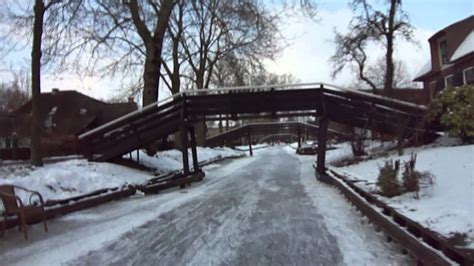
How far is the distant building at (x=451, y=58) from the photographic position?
29.8 meters

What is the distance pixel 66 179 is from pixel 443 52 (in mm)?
28957

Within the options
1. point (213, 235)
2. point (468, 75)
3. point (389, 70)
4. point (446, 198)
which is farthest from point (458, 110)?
point (468, 75)

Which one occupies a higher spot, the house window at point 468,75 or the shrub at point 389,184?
Result: the house window at point 468,75

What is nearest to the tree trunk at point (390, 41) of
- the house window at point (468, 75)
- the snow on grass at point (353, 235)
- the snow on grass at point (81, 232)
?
the house window at point (468, 75)

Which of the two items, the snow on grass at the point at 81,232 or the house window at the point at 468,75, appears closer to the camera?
the snow on grass at the point at 81,232

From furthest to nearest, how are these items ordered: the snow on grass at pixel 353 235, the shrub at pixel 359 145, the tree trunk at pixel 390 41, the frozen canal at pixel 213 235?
the tree trunk at pixel 390 41 → the shrub at pixel 359 145 → the frozen canal at pixel 213 235 → the snow on grass at pixel 353 235

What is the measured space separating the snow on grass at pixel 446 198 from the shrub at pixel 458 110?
196cm

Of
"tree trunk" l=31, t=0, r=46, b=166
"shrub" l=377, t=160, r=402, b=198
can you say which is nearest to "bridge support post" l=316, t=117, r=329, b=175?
"shrub" l=377, t=160, r=402, b=198

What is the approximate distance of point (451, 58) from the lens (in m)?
31.9

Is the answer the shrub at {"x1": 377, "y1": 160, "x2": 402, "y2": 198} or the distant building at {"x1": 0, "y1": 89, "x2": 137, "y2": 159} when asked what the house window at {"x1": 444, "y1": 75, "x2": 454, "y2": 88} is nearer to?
the shrub at {"x1": 377, "y1": 160, "x2": 402, "y2": 198}

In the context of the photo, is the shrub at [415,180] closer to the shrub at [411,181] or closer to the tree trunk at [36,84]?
the shrub at [411,181]

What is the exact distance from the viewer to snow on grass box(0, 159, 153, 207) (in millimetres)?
11742

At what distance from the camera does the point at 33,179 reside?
12000 mm

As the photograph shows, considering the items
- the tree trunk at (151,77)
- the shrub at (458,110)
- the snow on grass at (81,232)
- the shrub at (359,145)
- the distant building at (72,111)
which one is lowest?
the snow on grass at (81,232)
